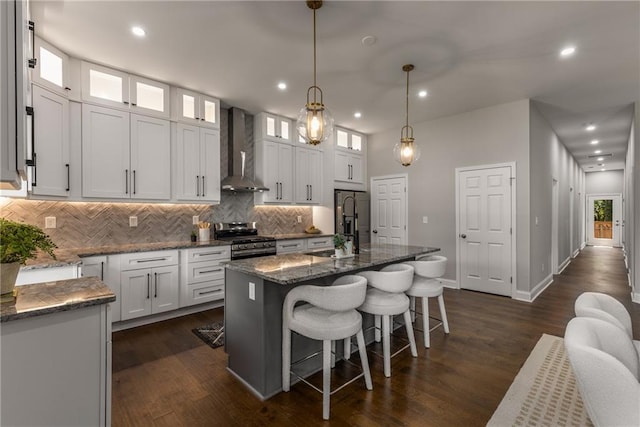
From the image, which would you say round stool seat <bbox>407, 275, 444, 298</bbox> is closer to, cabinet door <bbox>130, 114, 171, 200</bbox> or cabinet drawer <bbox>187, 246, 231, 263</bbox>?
cabinet drawer <bbox>187, 246, 231, 263</bbox>

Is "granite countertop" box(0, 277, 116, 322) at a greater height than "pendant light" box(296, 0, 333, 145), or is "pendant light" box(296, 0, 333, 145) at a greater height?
"pendant light" box(296, 0, 333, 145)

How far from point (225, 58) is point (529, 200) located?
4689mm

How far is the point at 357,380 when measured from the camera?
2.48 metres

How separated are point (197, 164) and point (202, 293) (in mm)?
1818

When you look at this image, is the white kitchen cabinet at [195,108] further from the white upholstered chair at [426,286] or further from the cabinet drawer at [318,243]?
the white upholstered chair at [426,286]

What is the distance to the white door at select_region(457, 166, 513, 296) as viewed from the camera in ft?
15.8

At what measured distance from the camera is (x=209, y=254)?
4.13m

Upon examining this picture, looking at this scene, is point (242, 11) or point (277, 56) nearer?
point (242, 11)

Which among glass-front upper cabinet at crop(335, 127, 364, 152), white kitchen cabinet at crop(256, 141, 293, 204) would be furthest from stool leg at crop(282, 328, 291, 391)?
glass-front upper cabinet at crop(335, 127, 364, 152)

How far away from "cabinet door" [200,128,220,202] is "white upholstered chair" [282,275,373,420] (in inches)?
107

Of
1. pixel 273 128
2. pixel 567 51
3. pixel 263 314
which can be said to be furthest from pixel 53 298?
pixel 567 51

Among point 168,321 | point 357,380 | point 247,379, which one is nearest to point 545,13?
point 357,380

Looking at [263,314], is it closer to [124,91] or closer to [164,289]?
[164,289]

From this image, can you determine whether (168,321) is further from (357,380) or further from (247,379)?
(357,380)
